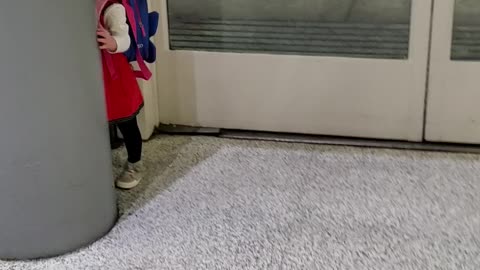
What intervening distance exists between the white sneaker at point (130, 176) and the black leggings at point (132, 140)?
0.6 inches

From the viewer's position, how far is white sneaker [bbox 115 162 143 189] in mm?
2094

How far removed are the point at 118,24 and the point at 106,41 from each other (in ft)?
0.27

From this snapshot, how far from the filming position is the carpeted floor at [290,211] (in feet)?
5.81

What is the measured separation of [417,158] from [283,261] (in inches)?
25.5

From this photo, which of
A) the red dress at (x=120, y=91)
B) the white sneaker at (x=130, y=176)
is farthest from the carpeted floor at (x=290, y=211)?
the red dress at (x=120, y=91)

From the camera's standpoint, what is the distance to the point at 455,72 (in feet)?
7.20

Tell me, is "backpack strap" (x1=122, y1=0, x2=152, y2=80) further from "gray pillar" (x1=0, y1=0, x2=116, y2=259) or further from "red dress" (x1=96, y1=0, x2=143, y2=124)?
"gray pillar" (x1=0, y1=0, x2=116, y2=259)

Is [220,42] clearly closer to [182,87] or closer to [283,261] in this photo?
[182,87]

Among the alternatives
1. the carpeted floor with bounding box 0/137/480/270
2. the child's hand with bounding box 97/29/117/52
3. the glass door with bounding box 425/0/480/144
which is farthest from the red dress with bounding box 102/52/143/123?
the glass door with bounding box 425/0/480/144

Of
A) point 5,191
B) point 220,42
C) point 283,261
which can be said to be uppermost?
point 220,42

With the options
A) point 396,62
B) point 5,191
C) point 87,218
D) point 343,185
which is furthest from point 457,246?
point 5,191

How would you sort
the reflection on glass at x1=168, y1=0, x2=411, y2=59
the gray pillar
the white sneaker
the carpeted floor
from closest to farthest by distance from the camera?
the gray pillar → the carpeted floor → the white sneaker → the reflection on glass at x1=168, y1=0, x2=411, y2=59

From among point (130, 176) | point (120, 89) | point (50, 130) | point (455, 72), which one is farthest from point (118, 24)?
point (455, 72)

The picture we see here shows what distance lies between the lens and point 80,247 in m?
1.82
